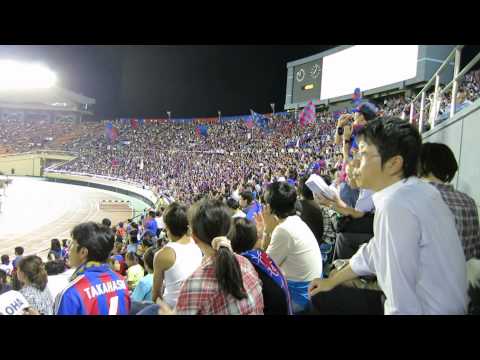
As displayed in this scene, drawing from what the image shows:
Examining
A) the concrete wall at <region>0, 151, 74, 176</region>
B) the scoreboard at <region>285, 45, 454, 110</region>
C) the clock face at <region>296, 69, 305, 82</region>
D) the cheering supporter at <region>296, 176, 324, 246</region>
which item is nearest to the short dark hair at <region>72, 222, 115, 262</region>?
the cheering supporter at <region>296, 176, 324, 246</region>

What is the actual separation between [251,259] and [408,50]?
23.2 m

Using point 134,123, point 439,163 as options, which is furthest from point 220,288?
point 134,123

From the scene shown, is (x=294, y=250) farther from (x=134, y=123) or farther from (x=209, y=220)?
(x=134, y=123)

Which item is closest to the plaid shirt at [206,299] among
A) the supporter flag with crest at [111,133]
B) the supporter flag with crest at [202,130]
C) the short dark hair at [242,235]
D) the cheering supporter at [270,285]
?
the cheering supporter at [270,285]

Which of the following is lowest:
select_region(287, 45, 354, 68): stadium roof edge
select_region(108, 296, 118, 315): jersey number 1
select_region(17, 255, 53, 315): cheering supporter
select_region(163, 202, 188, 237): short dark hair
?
select_region(17, 255, 53, 315): cheering supporter

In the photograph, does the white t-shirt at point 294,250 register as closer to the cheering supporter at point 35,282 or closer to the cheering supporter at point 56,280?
the cheering supporter at point 56,280

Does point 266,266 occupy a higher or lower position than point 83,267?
higher

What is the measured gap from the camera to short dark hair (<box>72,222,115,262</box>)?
198 cm

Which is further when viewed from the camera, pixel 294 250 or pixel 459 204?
pixel 294 250

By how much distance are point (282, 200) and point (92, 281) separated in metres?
1.12

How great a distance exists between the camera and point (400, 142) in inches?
47.1

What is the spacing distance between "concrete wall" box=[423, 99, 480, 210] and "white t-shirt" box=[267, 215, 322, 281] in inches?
39.6

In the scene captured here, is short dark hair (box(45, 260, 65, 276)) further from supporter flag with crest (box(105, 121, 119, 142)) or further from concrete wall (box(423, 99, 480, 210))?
supporter flag with crest (box(105, 121, 119, 142))
